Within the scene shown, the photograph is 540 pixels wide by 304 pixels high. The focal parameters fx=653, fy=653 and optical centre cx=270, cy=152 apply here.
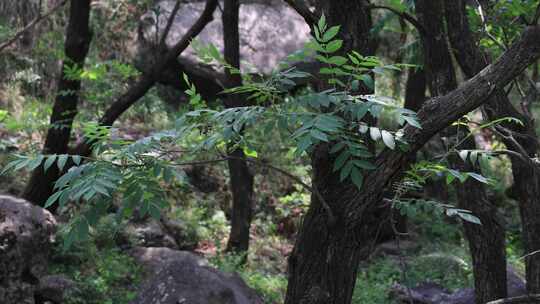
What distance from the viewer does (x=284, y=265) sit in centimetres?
1014

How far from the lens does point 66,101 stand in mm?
8641

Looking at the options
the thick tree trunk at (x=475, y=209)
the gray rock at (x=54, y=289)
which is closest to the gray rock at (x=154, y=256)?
Result: the gray rock at (x=54, y=289)

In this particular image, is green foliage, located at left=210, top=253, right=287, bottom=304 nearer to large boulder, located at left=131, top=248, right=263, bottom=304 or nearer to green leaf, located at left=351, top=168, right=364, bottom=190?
large boulder, located at left=131, top=248, right=263, bottom=304

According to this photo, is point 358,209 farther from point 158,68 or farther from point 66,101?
point 66,101

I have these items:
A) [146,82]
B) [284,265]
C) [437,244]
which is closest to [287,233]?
[284,265]

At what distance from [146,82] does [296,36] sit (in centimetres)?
660

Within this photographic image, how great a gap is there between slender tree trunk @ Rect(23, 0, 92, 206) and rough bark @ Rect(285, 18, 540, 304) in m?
5.74

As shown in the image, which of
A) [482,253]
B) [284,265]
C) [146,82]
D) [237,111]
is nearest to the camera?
[237,111]

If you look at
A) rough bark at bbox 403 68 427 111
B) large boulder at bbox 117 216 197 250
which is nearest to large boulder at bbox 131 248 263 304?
large boulder at bbox 117 216 197 250

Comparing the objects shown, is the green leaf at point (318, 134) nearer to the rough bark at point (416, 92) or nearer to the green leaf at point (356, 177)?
the green leaf at point (356, 177)

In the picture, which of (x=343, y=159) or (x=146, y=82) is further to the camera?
(x=146, y=82)

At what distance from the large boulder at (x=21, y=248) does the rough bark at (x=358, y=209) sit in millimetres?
4046

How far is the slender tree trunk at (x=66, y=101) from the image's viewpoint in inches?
332

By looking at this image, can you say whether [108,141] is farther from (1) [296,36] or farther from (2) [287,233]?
(1) [296,36]
